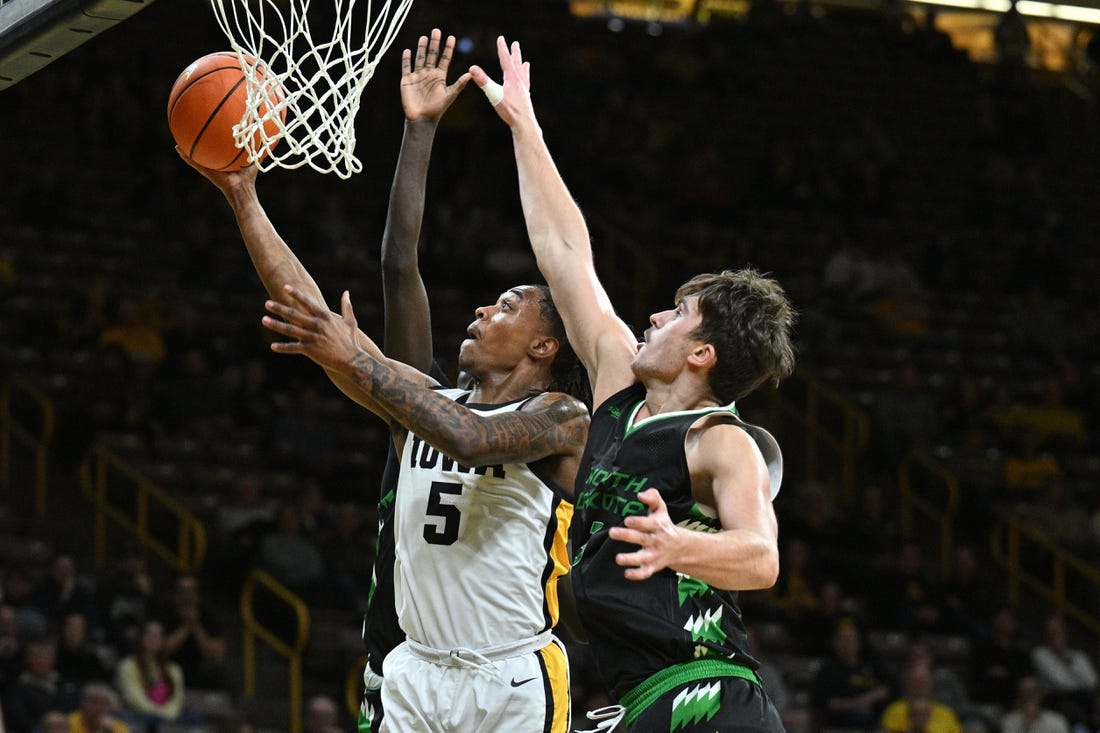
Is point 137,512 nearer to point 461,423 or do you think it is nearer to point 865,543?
point 865,543

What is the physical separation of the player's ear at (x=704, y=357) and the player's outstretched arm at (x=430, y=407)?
78cm

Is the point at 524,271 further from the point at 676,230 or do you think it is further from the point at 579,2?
the point at 579,2

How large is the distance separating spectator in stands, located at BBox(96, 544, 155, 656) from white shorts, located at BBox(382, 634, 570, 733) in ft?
18.9

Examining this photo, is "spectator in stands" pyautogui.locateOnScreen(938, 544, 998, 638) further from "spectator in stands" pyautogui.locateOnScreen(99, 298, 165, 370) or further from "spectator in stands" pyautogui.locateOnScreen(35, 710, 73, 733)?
"spectator in stands" pyautogui.locateOnScreen(35, 710, 73, 733)

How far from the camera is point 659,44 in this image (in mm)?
20359

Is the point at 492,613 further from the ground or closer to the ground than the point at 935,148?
closer to the ground

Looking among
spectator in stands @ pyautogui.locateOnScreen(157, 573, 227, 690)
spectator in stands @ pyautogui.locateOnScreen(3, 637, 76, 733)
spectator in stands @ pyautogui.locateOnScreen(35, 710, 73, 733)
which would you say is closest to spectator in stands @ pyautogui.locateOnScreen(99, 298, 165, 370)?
spectator in stands @ pyautogui.locateOnScreen(157, 573, 227, 690)

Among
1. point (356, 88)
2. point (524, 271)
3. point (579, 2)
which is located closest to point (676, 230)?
point (524, 271)

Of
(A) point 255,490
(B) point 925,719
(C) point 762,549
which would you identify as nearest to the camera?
(C) point 762,549

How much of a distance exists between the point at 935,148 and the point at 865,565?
809cm

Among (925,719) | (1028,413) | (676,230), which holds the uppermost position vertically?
(676,230)

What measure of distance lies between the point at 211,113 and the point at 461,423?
1.37 meters

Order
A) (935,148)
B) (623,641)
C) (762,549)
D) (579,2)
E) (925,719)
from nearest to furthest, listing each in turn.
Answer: (762,549) → (623,641) → (925,719) → (935,148) → (579,2)

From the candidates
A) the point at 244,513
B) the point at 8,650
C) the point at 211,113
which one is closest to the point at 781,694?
the point at 244,513
